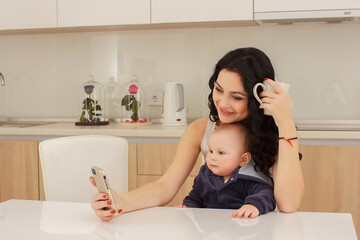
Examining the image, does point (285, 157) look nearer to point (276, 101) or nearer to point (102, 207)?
point (276, 101)

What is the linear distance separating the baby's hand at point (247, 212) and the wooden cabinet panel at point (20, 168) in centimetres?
183

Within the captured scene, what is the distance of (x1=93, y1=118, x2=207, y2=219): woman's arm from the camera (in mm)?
1294

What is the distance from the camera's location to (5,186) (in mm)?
2822

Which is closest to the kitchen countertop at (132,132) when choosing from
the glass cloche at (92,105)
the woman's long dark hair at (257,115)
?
the glass cloche at (92,105)

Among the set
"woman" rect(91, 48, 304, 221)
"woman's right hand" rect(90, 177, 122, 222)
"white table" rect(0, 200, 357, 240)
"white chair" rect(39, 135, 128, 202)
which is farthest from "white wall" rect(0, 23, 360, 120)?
"woman's right hand" rect(90, 177, 122, 222)

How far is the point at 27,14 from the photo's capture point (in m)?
3.02

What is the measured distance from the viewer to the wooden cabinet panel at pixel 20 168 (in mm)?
2760

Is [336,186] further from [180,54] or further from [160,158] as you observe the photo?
[180,54]

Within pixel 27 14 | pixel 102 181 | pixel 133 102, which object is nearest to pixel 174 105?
pixel 133 102

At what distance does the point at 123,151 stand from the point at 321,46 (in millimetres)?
1690

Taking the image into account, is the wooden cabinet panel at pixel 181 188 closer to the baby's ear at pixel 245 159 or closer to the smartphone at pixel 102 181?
the baby's ear at pixel 245 159

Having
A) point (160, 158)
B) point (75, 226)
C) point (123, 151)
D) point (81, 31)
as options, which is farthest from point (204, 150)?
point (81, 31)

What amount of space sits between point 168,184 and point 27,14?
1.95 metres

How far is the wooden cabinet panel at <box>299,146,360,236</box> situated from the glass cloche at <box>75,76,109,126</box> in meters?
1.33
